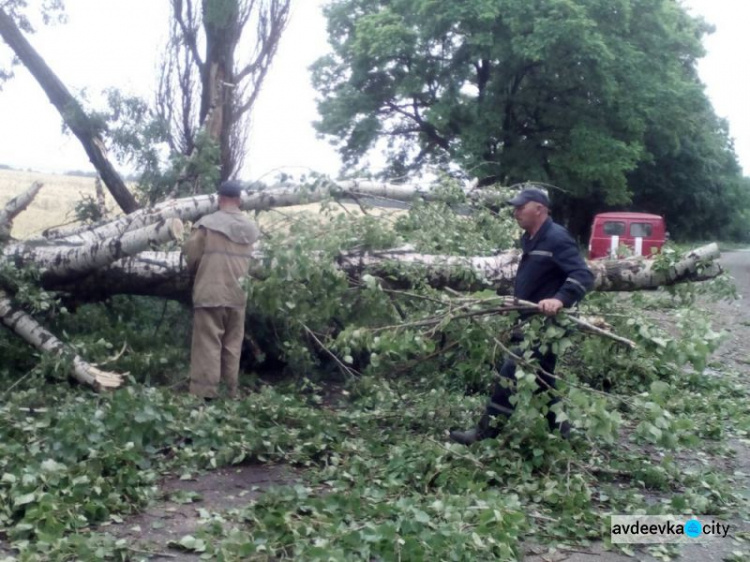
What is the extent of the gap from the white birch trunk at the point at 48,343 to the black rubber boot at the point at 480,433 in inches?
97.0

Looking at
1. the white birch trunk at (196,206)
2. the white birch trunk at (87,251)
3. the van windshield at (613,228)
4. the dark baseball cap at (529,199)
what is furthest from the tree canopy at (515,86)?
the dark baseball cap at (529,199)

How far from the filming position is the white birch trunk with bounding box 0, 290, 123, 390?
21.6 feet

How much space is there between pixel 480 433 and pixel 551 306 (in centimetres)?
99

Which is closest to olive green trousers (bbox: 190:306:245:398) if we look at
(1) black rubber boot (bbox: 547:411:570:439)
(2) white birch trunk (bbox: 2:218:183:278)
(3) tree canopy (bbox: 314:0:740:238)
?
(2) white birch trunk (bbox: 2:218:183:278)

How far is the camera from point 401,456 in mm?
5359

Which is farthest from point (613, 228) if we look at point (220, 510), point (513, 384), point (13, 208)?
point (220, 510)

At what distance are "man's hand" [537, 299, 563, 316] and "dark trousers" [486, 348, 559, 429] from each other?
1.12 ft

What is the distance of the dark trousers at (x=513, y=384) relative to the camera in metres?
5.51

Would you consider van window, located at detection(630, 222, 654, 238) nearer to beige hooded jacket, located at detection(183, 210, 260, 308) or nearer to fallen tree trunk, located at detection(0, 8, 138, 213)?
fallen tree trunk, located at detection(0, 8, 138, 213)

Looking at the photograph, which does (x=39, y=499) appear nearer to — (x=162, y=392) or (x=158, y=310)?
(x=162, y=392)

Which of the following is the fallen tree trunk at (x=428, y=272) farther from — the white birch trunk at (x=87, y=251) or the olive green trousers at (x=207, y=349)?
the olive green trousers at (x=207, y=349)

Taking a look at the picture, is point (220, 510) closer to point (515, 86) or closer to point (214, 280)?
point (214, 280)

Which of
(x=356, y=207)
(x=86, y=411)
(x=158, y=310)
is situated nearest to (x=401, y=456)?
(x=86, y=411)

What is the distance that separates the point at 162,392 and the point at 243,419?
2.61ft
